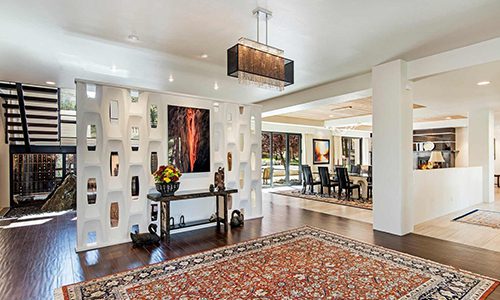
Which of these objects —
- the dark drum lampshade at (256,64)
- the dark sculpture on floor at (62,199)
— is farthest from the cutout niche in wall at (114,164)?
the dark sculpture on floor at (62,199)

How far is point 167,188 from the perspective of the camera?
452 cm

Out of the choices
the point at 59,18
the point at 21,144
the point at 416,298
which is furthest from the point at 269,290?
the point at 21,144

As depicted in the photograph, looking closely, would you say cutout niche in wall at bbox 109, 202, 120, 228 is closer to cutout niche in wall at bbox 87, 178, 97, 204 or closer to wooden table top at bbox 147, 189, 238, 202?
cutout niche in wall at bbox 87, 178, 97, 204

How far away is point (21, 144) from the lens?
7.59 metres

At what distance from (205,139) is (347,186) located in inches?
192

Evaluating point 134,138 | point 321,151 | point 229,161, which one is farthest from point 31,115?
point 321,151

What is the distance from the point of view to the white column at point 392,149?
15.5 ft

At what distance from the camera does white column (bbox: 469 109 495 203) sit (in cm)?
787

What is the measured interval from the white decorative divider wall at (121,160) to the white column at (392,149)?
10.0 feet

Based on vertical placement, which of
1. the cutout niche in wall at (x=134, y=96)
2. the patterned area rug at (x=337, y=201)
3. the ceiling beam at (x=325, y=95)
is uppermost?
the ceiling beam at (x=325, y=95)

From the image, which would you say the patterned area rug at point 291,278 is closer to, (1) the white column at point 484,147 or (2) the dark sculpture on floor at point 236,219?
(2) the dark sculpture on floor at point 236,219

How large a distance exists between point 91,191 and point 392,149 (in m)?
5.13

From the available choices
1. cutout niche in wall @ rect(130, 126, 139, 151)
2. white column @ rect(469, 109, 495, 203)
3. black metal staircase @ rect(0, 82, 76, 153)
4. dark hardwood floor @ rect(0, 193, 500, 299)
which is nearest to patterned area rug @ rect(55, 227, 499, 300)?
dark hardwood floor @ rect(0, 193, 500, 299)

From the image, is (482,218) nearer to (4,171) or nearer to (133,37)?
(133,37)
